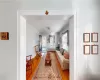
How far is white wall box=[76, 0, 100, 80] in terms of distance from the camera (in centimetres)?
262

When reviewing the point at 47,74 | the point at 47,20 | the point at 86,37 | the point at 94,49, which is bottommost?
the point at 47,74

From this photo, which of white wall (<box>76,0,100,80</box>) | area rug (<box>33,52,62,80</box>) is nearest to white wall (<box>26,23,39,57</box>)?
area rug (<box>33,52,62,80</box>)

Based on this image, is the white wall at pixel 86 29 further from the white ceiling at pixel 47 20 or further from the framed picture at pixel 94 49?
the white ceiling at pixel 47 20

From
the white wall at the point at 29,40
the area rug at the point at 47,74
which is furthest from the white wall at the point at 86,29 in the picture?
the white wall at the point at 29,40

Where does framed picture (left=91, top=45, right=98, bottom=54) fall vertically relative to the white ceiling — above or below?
below

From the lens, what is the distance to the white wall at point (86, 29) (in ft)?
8.59

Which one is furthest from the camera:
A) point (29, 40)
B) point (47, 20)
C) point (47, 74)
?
point (29, 40)

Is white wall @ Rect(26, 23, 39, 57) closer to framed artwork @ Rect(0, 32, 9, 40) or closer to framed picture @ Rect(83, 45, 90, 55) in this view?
framed artwork @ Rect(0, 32, 9, 40)

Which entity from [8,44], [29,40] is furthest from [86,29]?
[29,40]

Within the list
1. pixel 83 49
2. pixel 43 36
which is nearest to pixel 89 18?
pixel 83 49

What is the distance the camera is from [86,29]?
2.65 metres

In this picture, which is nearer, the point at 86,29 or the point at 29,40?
the point at 86,29

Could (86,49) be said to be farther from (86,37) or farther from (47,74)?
(47,74)

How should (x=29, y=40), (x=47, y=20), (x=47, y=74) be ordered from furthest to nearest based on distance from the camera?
(x=29, y=40), (x=47, y=20), (x=47, y=74)
